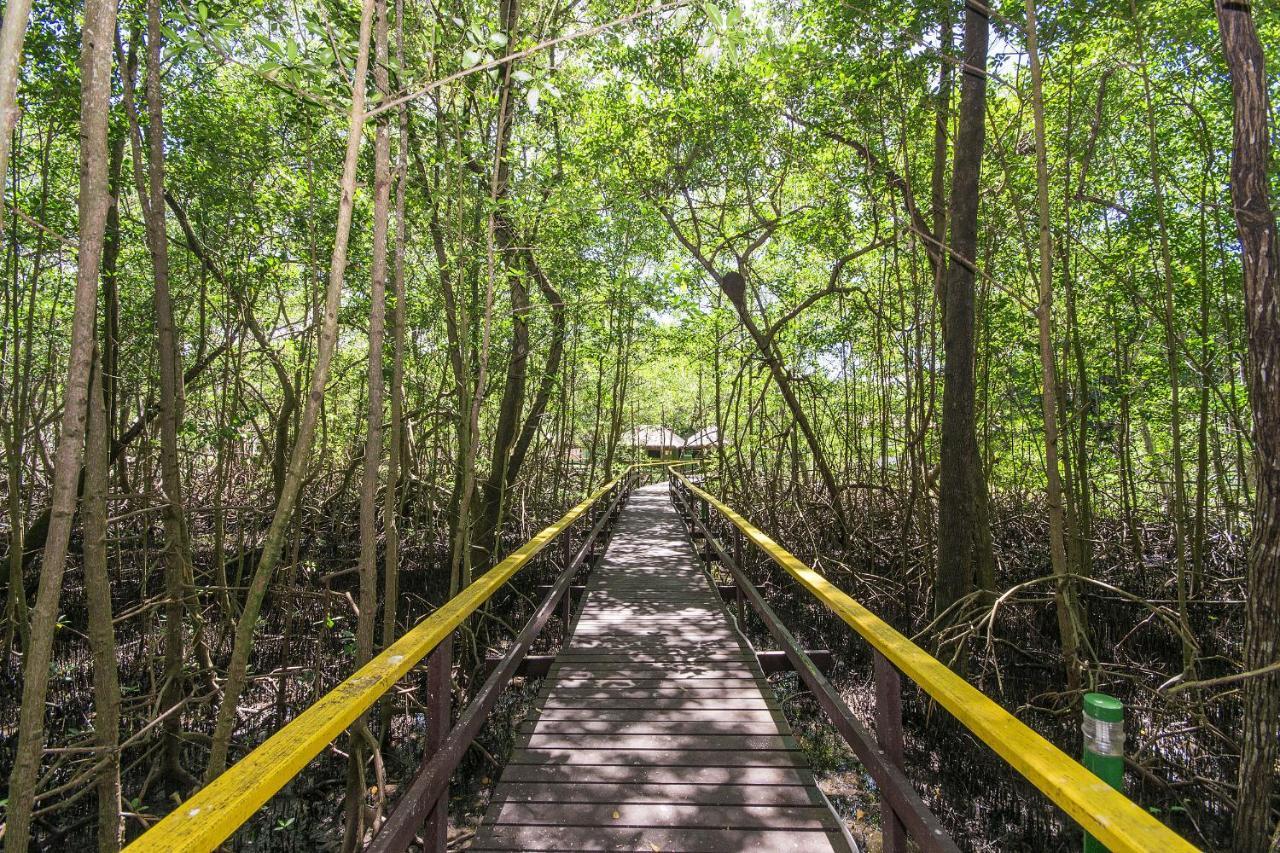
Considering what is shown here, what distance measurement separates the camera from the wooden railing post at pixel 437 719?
1.81 meters

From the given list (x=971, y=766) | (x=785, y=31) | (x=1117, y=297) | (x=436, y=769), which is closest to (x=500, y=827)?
(x=436, y=769)

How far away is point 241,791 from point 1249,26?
378 centimetres

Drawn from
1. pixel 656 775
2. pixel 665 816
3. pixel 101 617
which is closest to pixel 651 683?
pixel 656 775

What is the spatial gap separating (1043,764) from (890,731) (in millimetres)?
667

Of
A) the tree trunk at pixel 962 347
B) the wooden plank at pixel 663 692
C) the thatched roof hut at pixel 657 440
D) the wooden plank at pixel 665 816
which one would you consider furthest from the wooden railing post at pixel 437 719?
the thatched roof hut at pixel 657 440

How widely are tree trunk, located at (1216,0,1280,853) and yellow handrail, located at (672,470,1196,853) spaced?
1583 millimetres

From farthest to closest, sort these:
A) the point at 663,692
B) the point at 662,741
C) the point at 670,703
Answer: the point at 663,692, the point at 670,703, the point at 662,741

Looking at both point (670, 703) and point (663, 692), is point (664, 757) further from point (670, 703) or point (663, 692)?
point (663, 692)

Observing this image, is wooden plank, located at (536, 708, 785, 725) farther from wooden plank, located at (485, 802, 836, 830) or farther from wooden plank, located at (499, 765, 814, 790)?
wooden plank, located at (485, 802, 836, 830)

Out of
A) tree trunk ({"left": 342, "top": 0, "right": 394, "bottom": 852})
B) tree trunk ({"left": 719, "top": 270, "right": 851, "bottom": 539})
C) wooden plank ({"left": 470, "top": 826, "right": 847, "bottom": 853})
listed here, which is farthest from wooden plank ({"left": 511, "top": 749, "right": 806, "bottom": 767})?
tree trunk ({"left": 719, "top": 270, "right": 851, "bottom": 539})

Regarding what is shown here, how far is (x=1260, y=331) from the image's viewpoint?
222 centimetres

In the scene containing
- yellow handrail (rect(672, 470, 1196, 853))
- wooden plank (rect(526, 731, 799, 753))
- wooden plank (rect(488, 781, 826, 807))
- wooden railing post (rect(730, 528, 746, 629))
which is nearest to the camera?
yellow handrail (rect(672, 470, 1196, 853))

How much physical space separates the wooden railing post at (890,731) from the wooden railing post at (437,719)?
125 cm

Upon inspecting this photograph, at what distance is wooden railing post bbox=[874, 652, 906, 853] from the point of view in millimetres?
1679
